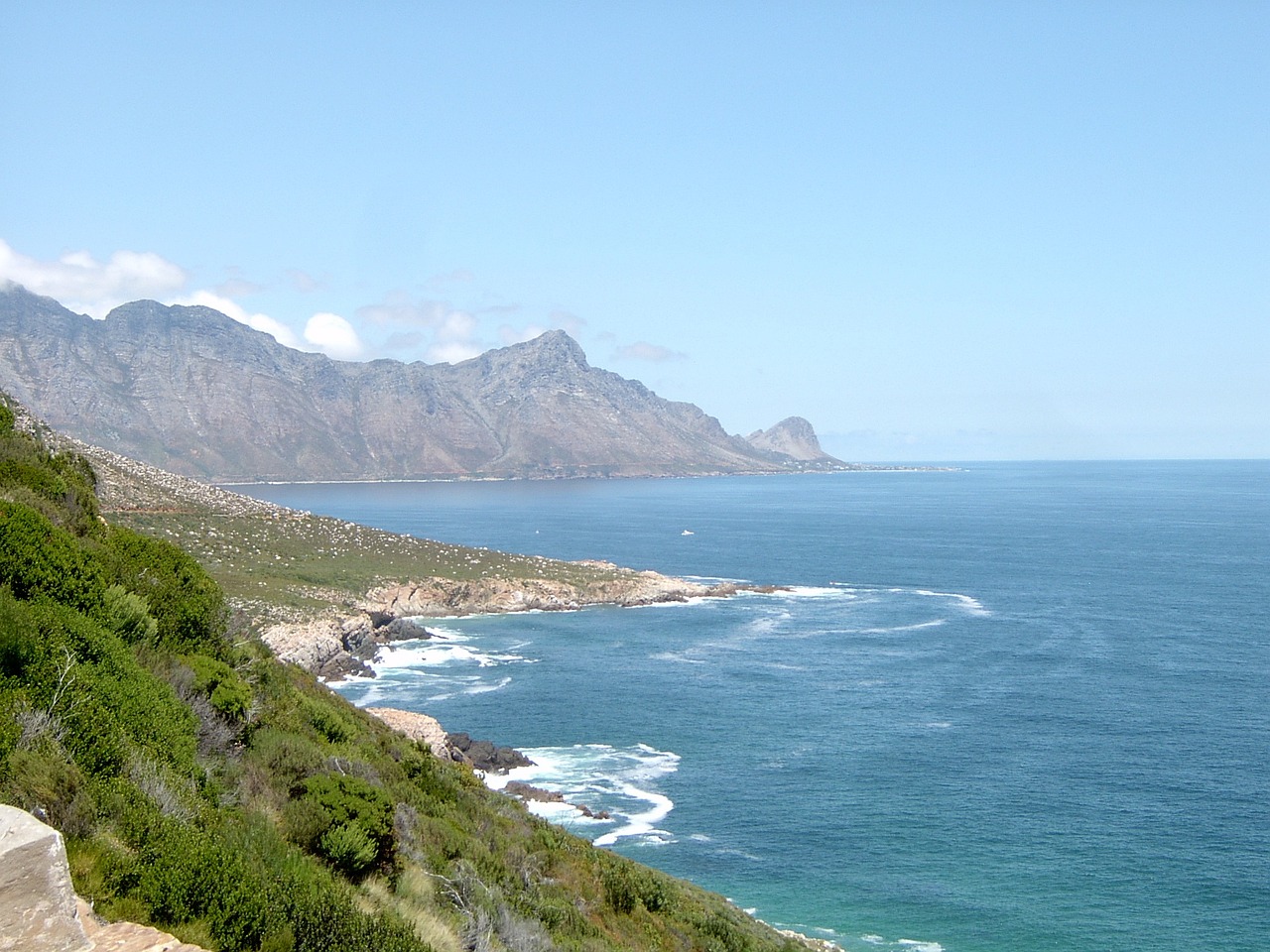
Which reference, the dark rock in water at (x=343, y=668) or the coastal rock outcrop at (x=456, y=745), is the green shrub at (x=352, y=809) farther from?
the dark rock in water at (x=343, y=668)

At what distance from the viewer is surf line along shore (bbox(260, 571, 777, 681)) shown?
68.2m

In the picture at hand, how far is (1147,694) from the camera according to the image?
5991 cm

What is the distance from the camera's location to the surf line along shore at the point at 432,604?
68188mm

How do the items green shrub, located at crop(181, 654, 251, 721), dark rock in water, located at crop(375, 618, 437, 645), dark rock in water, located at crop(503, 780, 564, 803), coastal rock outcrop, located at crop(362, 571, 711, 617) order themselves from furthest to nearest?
coastal rock outcrop, located at crop(362, 571, 711, 617) → dark rock in water, located at crop(375, 618, 437, 645) → dark rock in water, located at crop(503, 780, 564, 803) → green shrub, located at crop(181, 654, 251, 721)

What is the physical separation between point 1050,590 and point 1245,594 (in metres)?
17.3

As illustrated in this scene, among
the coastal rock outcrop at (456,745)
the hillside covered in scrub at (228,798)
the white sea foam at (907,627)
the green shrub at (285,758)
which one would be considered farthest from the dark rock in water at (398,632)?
the green shrub at (285,758)

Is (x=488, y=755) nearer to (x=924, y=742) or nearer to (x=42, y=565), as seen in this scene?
(x=924, y=742)

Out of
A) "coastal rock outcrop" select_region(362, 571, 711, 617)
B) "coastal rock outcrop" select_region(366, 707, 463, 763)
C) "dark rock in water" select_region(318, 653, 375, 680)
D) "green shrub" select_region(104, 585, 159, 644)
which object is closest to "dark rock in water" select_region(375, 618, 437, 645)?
"coastal rock outcrop" select_region(362, 571, 711, 617)

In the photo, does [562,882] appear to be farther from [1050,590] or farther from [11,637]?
[1050,590]

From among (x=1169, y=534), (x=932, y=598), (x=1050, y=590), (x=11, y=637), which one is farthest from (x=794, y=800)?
(x=1169, y=534)

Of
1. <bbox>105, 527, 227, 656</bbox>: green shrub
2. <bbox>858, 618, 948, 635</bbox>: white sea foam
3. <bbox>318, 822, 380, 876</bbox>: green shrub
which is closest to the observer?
<bbox>318, 822, 380, 876</bbox>: green shrub

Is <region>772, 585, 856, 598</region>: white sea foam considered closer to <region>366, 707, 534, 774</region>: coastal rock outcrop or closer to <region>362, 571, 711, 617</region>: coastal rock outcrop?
<region>362, 571, 711, 617</region>: coastal rock outcrop

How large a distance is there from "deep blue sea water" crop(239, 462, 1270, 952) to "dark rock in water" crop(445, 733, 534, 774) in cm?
209

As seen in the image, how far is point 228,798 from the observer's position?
13.1 metres
